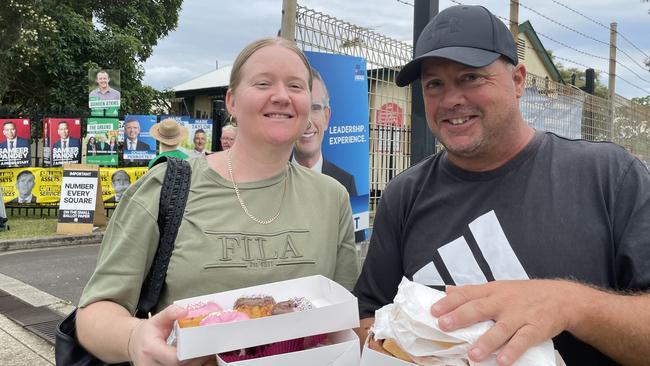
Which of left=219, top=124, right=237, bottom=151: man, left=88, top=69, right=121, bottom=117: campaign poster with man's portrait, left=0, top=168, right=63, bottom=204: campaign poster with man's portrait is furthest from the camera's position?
left=88, top=69, right=121, bottom=117: campaign poster with man's portrait

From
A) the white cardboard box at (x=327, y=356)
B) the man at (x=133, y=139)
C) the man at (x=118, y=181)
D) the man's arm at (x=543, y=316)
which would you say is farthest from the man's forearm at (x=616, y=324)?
the man at (x=133, y=139)

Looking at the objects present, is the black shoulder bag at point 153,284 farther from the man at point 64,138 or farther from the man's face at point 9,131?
the man's face at point 9,131

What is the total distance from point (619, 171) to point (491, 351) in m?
0.89

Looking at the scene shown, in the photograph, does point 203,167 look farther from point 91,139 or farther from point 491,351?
point 91,139

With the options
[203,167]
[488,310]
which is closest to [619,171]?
[488,310]

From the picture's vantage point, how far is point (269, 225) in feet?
5.86

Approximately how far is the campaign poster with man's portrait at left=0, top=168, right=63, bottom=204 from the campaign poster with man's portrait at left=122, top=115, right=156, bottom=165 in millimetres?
1756

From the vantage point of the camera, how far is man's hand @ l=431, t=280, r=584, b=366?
3.41ft

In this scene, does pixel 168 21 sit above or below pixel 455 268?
above

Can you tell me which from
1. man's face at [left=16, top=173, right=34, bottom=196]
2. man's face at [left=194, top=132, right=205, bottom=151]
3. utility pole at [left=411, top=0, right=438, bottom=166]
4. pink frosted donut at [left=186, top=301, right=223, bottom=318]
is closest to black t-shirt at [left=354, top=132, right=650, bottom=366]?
pink frosted donut at [left=186, top=301, right=223, bottom=318]

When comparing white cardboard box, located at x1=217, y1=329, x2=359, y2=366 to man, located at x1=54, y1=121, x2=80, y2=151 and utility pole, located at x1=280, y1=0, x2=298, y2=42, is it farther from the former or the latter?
man, located at x1=54, y1=121, x2=80, y2=151

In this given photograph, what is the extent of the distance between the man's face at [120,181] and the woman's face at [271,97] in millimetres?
10586

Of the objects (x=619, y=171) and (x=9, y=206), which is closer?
(x=619, y=171)

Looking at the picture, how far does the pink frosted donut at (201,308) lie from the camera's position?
129 cm
